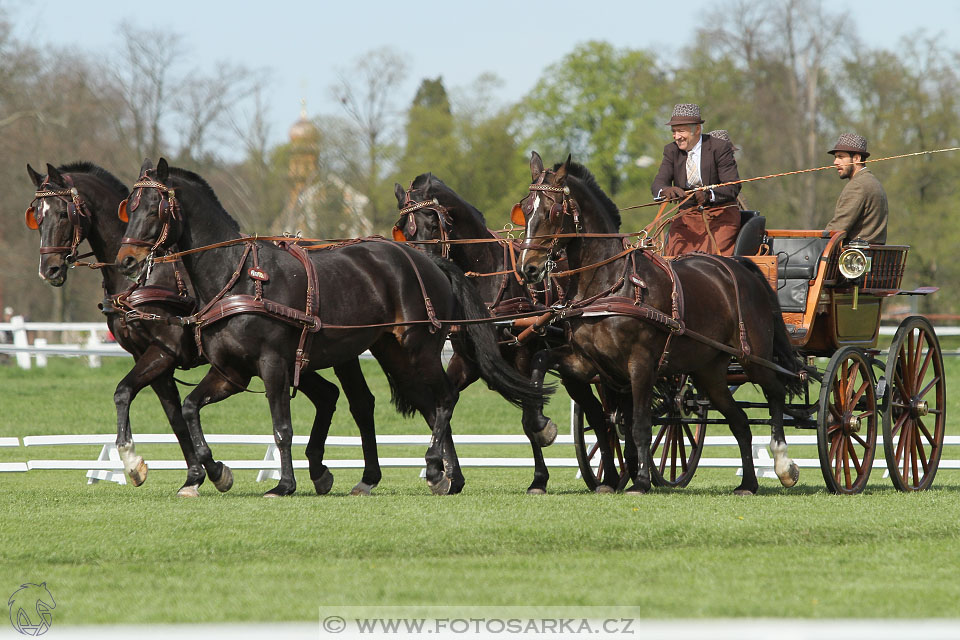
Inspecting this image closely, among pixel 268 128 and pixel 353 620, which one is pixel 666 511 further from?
pixel 268 128

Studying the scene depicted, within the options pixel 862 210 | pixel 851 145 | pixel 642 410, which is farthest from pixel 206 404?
pixel 851 145

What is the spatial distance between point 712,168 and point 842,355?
1806 millimetres

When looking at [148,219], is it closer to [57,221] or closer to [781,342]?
[57,221]

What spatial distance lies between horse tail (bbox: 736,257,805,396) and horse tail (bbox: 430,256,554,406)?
75.5 inches

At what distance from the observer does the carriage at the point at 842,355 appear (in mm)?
10188

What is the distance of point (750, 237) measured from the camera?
421 inches

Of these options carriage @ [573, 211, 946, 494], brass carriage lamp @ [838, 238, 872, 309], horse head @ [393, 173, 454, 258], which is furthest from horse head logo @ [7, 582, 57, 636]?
brass carriage lamp @ [838, 238, 872, 309]

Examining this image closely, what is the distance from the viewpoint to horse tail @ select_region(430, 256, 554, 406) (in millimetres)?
9617

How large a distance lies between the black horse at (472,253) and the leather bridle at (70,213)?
2.50 meters

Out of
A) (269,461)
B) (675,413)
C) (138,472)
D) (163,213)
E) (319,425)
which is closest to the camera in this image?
(163,213)

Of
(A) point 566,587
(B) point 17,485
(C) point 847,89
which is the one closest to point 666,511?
(A) point 566,587

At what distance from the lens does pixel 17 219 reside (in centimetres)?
Answer: 4244

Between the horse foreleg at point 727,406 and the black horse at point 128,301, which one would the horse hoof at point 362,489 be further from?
the horse foreleg at point 727,406

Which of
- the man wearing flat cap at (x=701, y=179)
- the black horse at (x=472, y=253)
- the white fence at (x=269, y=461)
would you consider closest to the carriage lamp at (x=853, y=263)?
the man wearing flat cap at (x=701, y=179)
